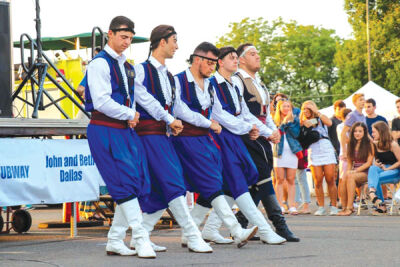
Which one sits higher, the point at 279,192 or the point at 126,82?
the point at 126,82

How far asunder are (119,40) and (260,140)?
82.6 inches

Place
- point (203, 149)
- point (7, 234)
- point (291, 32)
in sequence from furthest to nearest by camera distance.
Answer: point (291, 32), point (7, 234), point (203, 149)

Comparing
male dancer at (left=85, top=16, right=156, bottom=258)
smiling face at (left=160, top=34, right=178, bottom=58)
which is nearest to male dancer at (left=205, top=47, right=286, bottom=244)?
smiling face at (left=160, top=34, right=178, bottom=58)

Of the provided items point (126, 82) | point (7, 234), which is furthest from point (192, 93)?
point (7, 234)

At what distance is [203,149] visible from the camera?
25.6ft

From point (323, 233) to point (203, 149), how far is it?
248cm

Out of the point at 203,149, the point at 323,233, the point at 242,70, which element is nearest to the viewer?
the point at 203,149

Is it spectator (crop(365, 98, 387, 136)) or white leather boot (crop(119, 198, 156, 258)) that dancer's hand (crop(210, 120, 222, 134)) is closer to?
white leather boot (crop(119, 198, 156, 258))

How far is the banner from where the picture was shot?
8.97 m

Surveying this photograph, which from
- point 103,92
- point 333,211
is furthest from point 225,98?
point 333,211

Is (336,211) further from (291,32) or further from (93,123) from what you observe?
(291,32)

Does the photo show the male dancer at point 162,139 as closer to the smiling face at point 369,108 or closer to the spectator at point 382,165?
the spectator at point 382,165

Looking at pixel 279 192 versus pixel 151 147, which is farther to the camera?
pixel 279 192

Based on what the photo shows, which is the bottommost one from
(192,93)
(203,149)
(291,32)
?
(203,149)
